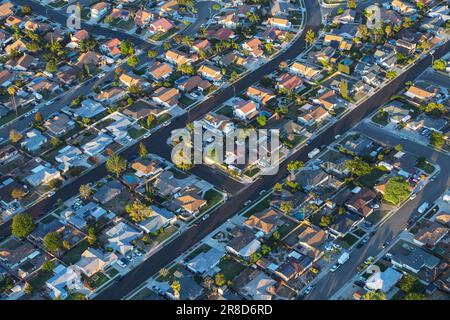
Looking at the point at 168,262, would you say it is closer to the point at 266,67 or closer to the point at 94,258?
the point at 94,258

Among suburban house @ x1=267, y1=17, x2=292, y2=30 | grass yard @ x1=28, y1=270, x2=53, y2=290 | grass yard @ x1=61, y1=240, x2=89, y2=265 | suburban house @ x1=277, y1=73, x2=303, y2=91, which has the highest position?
suburban house @ x1=267, y1=17, x2=292, y2=30

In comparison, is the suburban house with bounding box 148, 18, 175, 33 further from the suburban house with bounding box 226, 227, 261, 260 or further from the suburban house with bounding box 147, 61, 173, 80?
the suburban house with bounding box 226, 227, 261, 260

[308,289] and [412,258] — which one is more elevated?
[412,258]

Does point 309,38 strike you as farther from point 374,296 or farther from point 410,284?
point 374,296

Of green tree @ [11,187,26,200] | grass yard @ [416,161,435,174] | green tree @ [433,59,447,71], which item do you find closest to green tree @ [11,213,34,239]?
green tree @ [11,187,26,200]

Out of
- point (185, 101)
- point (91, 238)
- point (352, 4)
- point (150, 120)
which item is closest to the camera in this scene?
point (91, 238)

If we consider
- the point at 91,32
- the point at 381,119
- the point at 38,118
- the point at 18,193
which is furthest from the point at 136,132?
the point at 381,119
